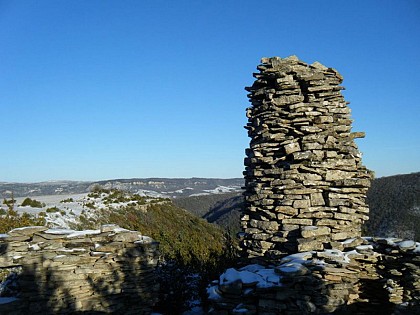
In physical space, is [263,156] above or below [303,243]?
above

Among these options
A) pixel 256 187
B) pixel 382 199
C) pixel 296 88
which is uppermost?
pixel 296 88

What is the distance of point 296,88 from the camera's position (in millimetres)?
8266

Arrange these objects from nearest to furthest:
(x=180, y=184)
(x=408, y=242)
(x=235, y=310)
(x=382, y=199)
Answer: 1. (x=235, y=310)
2. (x=408, y=242)
3. (x=382, y=199)
4. (x=180, y=184)

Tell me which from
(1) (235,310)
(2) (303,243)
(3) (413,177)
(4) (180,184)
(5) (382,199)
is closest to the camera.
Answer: (1) (235,310)

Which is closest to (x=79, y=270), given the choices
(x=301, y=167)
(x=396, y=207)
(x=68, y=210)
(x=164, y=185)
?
(x=301, y=167)

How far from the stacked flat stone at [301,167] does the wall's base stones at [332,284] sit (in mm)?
692

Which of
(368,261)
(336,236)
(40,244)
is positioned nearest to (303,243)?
(336,236)

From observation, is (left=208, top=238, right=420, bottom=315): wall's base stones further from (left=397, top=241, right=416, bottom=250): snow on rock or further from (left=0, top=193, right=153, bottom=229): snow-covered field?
(left=0, top=193, right=153, bottom=229): snow-covered field

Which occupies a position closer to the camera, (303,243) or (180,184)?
(303,243)

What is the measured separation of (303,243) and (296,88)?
3617mm

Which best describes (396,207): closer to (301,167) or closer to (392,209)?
(392,209)

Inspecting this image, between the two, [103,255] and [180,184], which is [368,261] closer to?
[103,255]

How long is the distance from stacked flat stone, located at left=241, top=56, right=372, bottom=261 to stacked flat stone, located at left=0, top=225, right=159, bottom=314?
2.66m

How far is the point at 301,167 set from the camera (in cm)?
778
